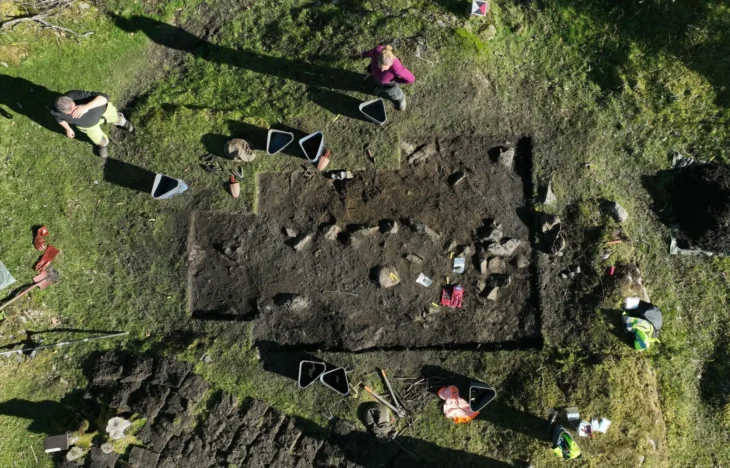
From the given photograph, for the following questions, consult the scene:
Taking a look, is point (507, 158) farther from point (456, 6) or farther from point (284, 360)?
point (284, 360)

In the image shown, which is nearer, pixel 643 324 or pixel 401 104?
pixel 643 324

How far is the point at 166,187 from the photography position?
18.8ft

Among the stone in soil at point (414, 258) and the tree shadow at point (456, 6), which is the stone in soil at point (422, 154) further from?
the tree shadow at point (456, 6)

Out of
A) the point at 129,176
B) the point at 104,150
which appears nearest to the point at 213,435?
the point at 129,176

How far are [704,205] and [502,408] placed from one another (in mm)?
3875

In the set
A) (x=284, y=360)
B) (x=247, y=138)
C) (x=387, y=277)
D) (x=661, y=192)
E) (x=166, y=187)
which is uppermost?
(x=661, y=192)

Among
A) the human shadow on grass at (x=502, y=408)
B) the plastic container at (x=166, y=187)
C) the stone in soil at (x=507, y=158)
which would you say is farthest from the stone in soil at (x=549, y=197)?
the plastic container at (x=166, y=187)

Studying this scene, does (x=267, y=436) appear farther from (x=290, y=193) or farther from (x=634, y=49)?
(x=634, y=49)

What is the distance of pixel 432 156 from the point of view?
593 cm

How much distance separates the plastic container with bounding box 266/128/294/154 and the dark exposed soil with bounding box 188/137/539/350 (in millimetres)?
394

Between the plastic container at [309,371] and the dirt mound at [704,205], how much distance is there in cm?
527

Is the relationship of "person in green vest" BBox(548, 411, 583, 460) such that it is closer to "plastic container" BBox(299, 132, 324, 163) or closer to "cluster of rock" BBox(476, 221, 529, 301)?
"cluster of rock" BBox(476, 221, 529, 301)

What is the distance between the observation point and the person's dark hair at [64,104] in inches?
194

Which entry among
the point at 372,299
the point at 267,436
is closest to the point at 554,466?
the point at 372,299
